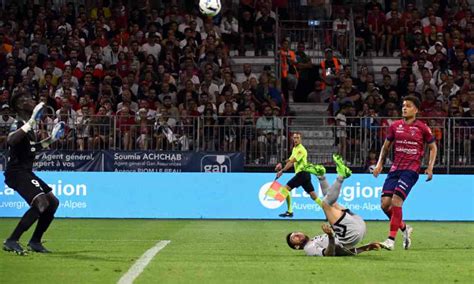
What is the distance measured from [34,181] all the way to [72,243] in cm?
271

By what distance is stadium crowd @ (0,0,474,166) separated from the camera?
1175 inches

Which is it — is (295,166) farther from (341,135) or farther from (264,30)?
(264,30)

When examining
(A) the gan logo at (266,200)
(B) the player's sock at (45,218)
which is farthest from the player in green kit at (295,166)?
(B) the player's sock at (45,218)

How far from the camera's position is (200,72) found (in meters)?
33.1

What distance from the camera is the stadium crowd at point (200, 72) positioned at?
29.8 metres

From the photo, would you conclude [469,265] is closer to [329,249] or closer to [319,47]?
[329,249]

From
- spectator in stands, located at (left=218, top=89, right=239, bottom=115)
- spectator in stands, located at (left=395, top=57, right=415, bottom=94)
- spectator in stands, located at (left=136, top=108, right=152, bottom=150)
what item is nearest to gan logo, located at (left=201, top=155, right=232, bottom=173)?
spectator in stands, located at (left=136, top=108, right=152, bottom=150)

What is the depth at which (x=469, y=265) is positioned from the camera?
14742mm

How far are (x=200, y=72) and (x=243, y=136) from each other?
396 centimetres

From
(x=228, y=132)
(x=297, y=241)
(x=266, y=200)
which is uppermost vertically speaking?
(x=228, y=132)

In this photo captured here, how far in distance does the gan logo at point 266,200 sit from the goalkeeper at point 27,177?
12.9 meters

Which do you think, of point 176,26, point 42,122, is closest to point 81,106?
point 42,122

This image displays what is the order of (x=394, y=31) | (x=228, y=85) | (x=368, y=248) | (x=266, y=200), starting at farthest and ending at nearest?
(x=394, y=31), (x=228, y=85), (x=266, y=200), (x=368, y=248)

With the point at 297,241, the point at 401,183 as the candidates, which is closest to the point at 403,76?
the point at 401,183
